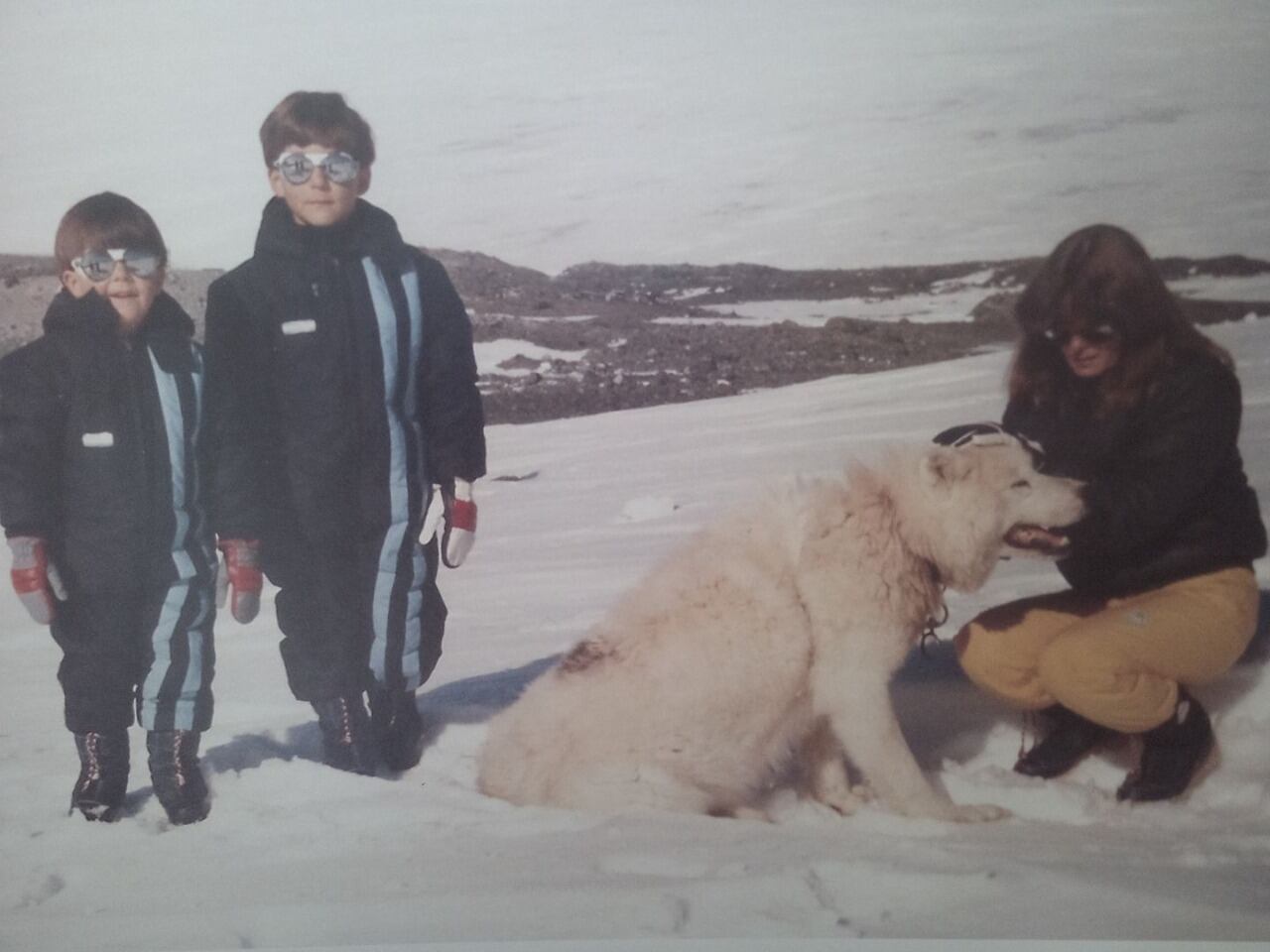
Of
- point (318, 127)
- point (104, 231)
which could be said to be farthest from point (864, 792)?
point (104, 231)

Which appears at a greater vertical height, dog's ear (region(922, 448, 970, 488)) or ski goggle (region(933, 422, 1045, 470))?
ski goggle (region(933, 422, 1045, 470))

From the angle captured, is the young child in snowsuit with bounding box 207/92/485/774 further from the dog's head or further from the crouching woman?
the crouching woman

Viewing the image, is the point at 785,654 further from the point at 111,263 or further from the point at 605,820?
the point at 111,263

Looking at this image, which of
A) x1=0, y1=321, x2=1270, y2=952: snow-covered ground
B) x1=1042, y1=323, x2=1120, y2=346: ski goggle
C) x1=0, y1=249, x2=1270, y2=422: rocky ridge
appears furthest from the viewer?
x1=0, y1=249, x2=1270, y2=422: rocky ridge

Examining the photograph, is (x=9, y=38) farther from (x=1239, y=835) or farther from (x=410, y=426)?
(x=1239, y=835)

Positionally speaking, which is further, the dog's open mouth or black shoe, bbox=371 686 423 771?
black shoe, bbox=371 686 423 771

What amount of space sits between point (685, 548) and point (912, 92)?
1368 mm

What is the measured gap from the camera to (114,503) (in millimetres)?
2721

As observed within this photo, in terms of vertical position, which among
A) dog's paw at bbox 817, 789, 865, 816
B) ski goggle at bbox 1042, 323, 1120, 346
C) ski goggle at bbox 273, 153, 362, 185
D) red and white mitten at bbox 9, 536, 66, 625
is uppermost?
ski goggle at bbox 273, 153, 362, 185

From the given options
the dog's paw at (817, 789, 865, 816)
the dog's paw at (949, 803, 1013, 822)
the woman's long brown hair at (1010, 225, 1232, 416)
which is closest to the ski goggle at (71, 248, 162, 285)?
the dog's paw at (817, 789, 865, 816)

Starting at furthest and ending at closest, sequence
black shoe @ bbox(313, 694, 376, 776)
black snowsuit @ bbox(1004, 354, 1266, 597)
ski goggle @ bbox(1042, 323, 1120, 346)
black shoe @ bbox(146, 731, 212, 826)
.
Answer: black shoe @ bbox(313, 694, 376, 776)
black shoe @ bbox(146, 731, 212, 826)
ski goggle @ bbox(1042, 323, 1120, 346)
black snowsuit @ bbox(1004, 354, 1266, 597)

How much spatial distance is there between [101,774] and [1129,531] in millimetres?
2542

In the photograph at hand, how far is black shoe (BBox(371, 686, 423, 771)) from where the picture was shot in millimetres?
2967

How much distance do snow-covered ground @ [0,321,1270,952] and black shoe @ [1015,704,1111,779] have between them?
46 mm
